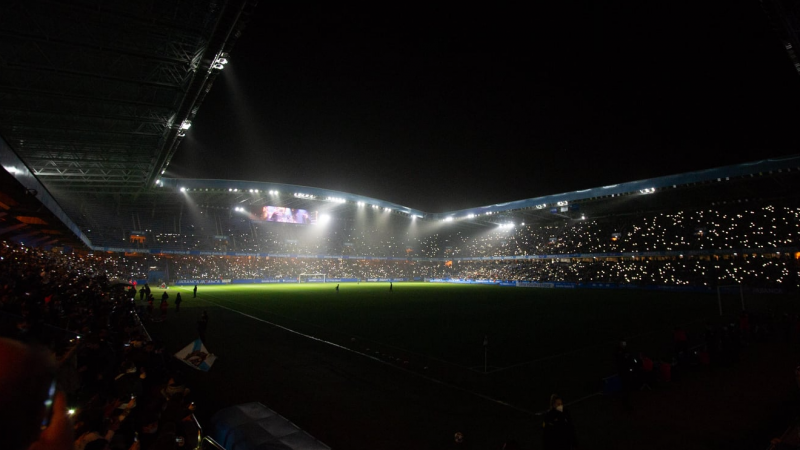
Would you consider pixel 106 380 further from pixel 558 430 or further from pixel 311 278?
pixel 311 278

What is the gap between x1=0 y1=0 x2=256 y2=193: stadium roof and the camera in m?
12.2

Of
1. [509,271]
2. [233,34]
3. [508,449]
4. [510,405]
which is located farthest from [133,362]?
[509,271]

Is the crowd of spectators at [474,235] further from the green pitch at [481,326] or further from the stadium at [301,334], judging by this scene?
the green pitch at [481,326]

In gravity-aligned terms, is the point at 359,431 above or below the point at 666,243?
below

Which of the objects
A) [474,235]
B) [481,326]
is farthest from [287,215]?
[481,326]

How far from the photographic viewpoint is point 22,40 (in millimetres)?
12375

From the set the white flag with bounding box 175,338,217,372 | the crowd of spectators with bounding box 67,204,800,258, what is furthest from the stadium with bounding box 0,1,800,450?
the crowd of spectators with bounding box 67,204,800,258

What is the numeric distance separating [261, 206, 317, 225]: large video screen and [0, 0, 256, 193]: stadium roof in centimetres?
3925

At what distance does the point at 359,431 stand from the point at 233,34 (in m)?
13.6

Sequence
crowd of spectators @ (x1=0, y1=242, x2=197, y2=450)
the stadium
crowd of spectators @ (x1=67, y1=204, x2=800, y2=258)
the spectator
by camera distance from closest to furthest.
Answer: crowd of spectators @ (x1=0, y1=242, x2=197, y2=450), the spectator, the stadium, crowd of spectators @ (x1=67, y1=204, x2=800, y2=258)

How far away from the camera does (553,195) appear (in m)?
54.7

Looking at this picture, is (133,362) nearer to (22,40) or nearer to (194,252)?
(22,40)

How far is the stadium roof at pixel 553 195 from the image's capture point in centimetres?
3678

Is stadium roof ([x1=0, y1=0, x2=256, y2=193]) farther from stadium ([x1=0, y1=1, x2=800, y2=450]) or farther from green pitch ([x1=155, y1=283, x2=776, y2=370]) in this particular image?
green pitch ([x1=155, y1=283, x2=776, y2=370])
